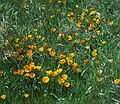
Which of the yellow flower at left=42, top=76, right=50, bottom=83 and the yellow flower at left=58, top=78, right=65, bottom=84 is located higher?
the yellow flower at left=42, top=76, right=50, bottom=83

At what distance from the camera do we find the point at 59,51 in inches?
165

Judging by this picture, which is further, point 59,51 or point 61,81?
point 59,51

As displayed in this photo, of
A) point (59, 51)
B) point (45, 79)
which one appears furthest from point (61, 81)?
point (59, 51)

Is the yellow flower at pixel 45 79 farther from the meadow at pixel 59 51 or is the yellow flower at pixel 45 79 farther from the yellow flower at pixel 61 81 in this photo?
the yellow flower at pixel 61 81

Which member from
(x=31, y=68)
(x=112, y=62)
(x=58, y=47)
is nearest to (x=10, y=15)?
(x=58, y=47)

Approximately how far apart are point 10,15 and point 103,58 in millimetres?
1601

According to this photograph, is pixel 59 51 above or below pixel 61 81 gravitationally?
above

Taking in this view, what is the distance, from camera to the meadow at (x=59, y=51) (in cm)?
374

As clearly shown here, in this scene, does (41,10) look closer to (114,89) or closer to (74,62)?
(74,62)

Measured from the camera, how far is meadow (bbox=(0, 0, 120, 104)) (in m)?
3.74

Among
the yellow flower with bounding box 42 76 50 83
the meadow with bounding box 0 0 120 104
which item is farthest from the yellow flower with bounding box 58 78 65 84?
the yellow flower with bounding box 42 76 50 83

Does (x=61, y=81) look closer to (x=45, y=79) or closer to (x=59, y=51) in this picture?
(x=45, y=79)

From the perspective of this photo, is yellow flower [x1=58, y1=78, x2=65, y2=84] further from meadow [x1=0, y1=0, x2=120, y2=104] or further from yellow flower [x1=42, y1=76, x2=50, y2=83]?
yellow flower [x1=42, y1=76, x2=50, y2=83]

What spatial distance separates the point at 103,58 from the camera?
163 inches
